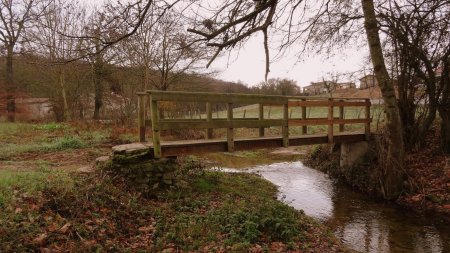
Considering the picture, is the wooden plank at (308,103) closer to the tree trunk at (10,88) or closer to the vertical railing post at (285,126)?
the vertical railing post at (285,126)

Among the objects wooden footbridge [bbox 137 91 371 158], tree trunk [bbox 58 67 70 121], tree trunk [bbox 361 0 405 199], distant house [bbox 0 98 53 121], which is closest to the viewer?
wooden footbridge [bbox 137 91 371 158]

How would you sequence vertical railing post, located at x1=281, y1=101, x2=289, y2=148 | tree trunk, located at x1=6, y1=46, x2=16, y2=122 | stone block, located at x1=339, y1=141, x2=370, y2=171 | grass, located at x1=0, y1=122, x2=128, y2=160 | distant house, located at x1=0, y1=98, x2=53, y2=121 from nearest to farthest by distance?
vertical railing post, located at x1=281, y1=101, x2=289, y2=148
grass, located at x1=0, y1=122, x2=128, y2=160
stone block, located at x1=339, y1=141, x2=370, y2=171
tree trunk, located at x1=6, y1=46, x2=16, y2=122
distant house, located at x1=0, y1=98, x2=53, y2=121

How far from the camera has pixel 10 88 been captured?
2328 cm

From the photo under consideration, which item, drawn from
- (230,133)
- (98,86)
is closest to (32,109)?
(98,86)

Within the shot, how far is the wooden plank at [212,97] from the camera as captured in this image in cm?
757

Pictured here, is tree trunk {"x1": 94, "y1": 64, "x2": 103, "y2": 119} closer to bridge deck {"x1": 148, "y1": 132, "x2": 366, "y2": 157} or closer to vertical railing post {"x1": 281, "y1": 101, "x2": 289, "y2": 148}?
bridge deck {"x1": 148, "y1": 132, "x2": 366, "y2": 157}

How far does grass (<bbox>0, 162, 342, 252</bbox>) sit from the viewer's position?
4.84 meters

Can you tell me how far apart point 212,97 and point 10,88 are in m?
20.6

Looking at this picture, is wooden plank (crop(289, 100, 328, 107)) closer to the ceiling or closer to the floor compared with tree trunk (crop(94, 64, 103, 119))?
closer to the floor

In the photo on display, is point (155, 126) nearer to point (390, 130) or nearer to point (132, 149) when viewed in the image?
point (132, 149)

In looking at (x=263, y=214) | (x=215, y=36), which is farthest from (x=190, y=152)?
(x=215, y=36)

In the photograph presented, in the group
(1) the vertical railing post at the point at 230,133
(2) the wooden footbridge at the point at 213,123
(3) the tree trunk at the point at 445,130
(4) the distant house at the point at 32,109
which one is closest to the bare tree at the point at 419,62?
(3) the tree trunk at the point at 445,130

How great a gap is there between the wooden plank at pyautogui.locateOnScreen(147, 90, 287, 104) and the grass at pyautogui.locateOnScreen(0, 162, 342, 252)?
204 centimetres

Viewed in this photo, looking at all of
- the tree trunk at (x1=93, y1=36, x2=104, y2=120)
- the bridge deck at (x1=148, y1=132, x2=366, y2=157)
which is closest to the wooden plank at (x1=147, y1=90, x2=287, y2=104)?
the bridge deck at (x1=148, y1=132, x2=366, y2=157)
